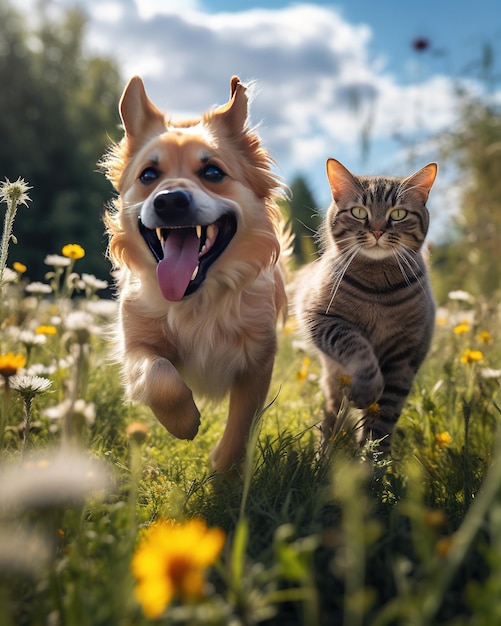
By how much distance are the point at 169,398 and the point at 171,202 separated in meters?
0.81

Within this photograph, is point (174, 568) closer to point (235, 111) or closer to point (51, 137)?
point (235, 111)

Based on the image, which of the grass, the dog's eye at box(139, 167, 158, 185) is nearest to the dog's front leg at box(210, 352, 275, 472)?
the grass

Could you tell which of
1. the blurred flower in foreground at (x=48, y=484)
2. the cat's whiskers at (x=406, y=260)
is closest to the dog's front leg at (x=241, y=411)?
the cat's whiskers at (x=406, y=260)

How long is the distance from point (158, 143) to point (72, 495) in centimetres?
195

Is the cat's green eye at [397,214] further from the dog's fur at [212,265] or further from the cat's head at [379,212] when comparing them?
the dog's fur at [212,265]

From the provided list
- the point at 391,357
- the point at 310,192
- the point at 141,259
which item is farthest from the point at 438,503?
the point at 310,192

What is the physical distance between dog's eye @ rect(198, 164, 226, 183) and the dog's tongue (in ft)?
0.83

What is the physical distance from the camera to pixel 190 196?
2.71 meters

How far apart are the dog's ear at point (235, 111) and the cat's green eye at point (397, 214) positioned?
0.88 metres

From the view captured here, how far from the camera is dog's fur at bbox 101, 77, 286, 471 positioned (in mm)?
2975

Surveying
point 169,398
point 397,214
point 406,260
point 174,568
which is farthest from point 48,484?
point 397,214

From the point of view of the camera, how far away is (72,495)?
4.79ft

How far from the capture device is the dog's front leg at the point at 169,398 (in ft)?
8.38

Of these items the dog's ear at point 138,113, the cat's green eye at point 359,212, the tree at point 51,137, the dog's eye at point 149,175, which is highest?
the tree at point 51,137
